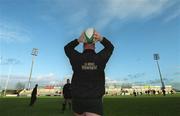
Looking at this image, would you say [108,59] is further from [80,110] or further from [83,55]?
[80,110]

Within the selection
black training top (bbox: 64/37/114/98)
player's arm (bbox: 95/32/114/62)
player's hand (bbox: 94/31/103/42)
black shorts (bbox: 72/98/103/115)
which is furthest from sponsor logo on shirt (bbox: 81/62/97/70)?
black shorts (bbox: 72/98/103/115)

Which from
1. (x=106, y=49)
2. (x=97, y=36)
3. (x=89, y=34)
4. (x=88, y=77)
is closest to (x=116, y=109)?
(x=106, y=49)

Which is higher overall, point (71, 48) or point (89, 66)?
point (71, 48)

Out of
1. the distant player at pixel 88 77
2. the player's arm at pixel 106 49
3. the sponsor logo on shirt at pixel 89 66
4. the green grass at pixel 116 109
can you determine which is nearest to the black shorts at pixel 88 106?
the distant player at pixel 88 77

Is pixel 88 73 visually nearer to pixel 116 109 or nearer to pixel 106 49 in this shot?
pixel 106 49

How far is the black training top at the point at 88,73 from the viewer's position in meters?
5.17

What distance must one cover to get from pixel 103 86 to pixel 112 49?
68cm

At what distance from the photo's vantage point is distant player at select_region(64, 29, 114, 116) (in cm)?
512

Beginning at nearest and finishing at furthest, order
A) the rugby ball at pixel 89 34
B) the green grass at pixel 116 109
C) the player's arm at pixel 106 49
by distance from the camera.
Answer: the rugby ball at pixel 89 34
the player's arm at pixel 106 49
the green grass at pixel 116 109

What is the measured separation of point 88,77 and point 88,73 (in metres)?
0.06

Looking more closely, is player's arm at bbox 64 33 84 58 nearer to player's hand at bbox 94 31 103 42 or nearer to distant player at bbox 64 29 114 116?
distant player at bbox 64 29 114 116

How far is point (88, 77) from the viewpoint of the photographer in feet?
17.2

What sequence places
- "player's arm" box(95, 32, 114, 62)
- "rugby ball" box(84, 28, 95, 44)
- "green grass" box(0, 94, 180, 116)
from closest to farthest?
"rugby ball" box(84, 28, 95, 44) < "player's arm" box(95, 32, 114, 62) < "green grass" box(0, 94, 180, 116)

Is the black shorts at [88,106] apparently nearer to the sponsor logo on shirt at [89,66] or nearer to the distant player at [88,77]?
the distant player at [88,77]
